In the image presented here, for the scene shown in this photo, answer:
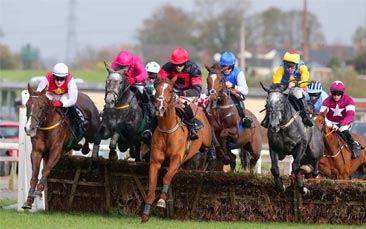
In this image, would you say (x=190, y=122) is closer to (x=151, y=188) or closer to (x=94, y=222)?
(x=151, y=188)

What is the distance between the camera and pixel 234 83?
17391 mm

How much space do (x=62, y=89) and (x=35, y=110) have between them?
1.04 metres

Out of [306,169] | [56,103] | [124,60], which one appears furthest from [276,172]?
[56,103]

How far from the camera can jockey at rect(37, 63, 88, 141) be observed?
15.6 metres

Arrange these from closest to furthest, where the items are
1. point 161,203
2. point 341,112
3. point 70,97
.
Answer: point 161,203, point 70,97, point 341,112

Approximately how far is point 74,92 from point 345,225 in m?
5.10

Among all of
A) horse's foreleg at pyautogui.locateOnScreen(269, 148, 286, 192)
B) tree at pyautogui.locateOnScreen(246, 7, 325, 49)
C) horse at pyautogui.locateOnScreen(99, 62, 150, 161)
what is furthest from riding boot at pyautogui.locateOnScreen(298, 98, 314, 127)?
tree at pyautogui.locateOnScreen(246, 7, 325, 49)

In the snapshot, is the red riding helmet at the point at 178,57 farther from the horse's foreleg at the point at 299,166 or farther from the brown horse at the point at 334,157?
the brown horse at the point at 334,157

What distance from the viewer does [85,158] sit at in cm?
1606

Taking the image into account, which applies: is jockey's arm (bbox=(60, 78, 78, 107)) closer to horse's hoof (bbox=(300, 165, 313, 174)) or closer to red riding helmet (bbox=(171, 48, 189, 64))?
red riding helmet (bbox=(171, 48, 189, 64))

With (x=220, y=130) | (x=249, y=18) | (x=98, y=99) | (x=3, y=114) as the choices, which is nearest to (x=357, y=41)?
(x=249, y=18)

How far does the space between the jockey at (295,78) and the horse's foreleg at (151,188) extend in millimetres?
2085

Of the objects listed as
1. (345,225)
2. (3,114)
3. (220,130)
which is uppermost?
(220,130)

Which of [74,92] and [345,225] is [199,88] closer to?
[74,92]
